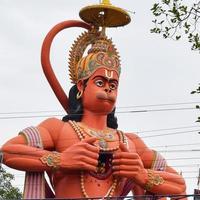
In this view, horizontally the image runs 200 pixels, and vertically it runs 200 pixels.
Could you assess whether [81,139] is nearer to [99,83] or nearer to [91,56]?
[99,83]

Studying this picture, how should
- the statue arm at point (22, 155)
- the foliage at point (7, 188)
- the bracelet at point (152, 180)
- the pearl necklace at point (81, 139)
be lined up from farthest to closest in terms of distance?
the foliage at point (7, 188)
the bracelet at point (152, 180)
the pearl necklace at point (81, 139)
the statue arm at point (22, 155)

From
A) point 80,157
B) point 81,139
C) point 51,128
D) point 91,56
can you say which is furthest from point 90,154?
point 91,56

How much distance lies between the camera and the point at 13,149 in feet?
28.1

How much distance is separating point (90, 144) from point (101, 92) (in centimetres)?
90

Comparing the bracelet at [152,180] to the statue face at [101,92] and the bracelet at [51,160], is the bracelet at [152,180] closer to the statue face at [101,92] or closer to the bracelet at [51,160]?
the statue face at [101,92]

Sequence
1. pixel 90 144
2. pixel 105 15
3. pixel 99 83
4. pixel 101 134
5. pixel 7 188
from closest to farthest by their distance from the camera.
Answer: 1. pixel 90 144
2. pixel 101 134
3. pixel 99 83
4. pixel 105 15
5. pixel 7 188

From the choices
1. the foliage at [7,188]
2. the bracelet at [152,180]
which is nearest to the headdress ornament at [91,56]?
the bracelet at [152,180]

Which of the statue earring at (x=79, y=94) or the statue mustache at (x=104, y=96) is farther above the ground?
the statue earring at (x=79, y=94)

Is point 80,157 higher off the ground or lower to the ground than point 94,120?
lower

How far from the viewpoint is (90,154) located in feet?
28.2

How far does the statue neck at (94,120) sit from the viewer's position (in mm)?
9375

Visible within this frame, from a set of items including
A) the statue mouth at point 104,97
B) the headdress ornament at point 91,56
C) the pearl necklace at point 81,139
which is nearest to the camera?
the pearl necklace at point 81,139

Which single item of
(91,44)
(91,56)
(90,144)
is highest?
(91,44)

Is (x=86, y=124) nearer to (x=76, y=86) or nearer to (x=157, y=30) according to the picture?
(x=76, y=86)
